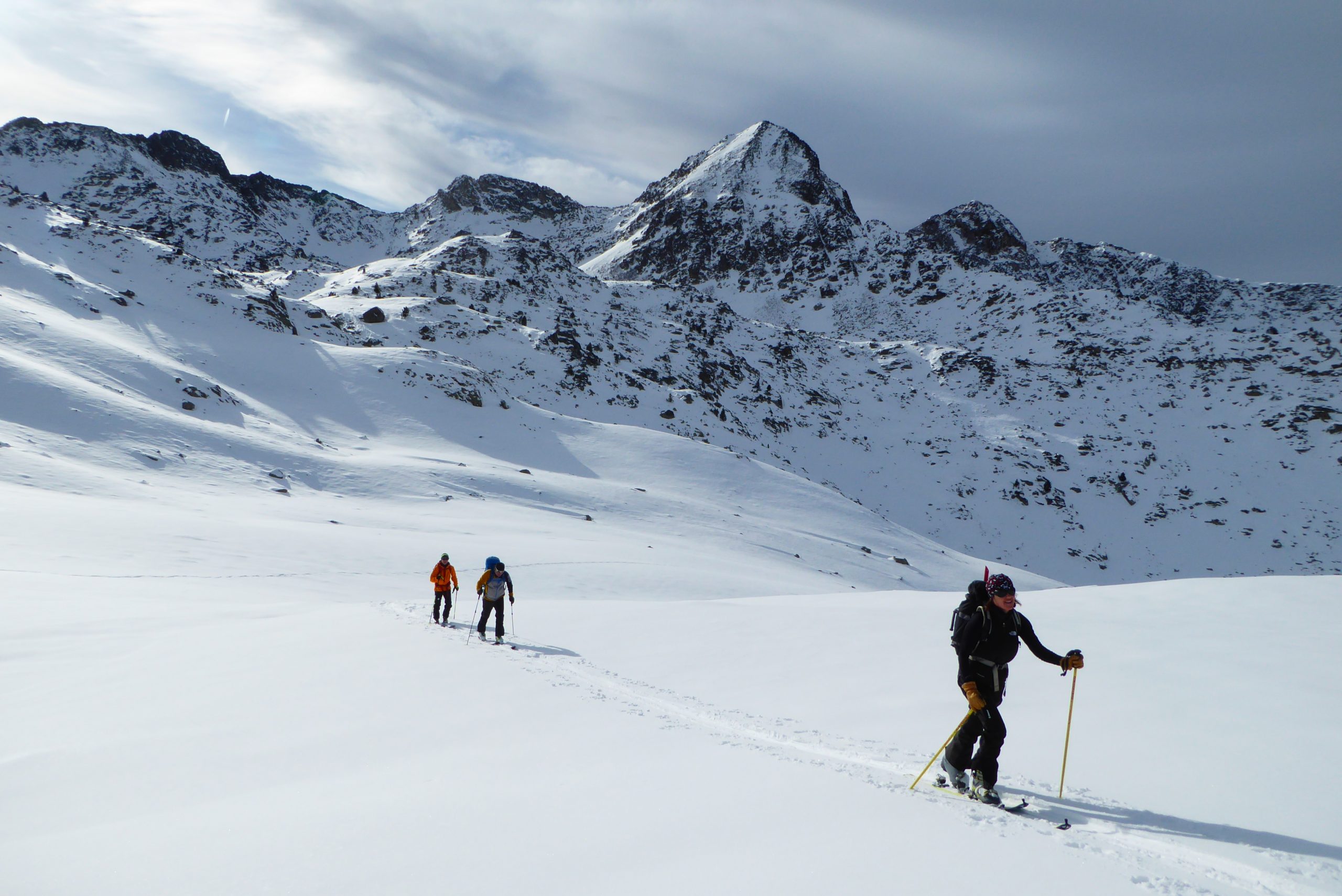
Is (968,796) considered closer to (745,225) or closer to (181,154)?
(745,225)

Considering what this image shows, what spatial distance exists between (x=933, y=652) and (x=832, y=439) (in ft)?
203

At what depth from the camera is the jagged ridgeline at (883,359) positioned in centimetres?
5550

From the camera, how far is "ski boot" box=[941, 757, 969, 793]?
5.61 metres

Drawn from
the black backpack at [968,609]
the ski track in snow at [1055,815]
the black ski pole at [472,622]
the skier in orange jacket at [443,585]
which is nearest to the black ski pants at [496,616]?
the black ski pole at [472,622]

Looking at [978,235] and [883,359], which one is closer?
Result: [883,359]

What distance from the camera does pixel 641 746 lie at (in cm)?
641

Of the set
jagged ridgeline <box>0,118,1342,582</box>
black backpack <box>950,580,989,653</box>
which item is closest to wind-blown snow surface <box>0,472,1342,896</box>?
black backpack <box>950,580,989,653</box>

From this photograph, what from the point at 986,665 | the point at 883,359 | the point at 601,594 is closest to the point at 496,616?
the point at 601,594

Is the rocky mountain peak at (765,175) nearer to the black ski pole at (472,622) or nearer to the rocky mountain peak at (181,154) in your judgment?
the rocky mountain peak at (181,154)

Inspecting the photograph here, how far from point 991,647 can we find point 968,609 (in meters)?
0.36

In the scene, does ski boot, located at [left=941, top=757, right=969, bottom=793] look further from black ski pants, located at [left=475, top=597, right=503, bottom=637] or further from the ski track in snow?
black ski pants, located at [left=475, top=597, right=503, bottom=637]

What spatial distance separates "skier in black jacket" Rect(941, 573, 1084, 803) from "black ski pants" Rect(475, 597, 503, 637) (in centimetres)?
889

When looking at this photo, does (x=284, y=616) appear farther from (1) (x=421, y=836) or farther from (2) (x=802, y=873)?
(2) (x=802, y=873)

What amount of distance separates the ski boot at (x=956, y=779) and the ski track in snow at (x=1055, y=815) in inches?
7.8
